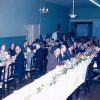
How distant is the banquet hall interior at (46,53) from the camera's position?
613 cm

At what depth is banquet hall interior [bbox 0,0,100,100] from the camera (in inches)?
241

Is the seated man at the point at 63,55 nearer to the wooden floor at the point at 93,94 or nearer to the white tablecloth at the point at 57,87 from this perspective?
the wooden floor at the point at 93,94

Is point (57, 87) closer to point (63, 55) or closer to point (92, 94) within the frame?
point (92, 94)

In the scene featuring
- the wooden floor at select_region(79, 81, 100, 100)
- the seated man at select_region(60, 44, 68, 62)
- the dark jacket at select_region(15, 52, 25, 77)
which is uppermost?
the seated man at select_region(60, 44, 68, 62)

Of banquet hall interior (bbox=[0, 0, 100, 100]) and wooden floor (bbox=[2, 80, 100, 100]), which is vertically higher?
banquet hall interior (bbox=[0, 0, 100, 100])

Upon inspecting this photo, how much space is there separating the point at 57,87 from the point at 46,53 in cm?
622

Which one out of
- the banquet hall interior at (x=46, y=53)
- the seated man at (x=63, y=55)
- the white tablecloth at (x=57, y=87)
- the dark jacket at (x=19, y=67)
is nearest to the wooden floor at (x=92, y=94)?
the banquet hall interior at (x=46, y=53)

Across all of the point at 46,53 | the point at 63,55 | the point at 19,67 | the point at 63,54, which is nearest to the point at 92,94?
the point at 63,55

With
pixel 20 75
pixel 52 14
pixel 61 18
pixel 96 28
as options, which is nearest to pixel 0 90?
pixel 20 75

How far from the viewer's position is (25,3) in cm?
1662

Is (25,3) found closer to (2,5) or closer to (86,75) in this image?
(2,5)

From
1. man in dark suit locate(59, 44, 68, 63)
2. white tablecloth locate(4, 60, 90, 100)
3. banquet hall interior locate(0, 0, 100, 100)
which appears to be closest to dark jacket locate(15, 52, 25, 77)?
banquet hall interior locate(0, 0, 100, 100)

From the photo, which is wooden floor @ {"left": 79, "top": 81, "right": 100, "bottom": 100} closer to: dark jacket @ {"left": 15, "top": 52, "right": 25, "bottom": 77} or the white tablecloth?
the white tablecloth

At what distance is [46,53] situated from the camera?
11977 mm
